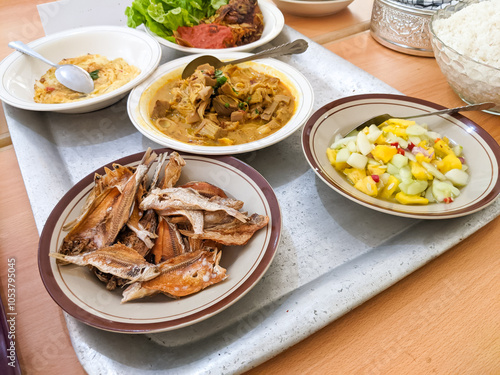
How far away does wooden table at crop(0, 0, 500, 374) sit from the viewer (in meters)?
0.95

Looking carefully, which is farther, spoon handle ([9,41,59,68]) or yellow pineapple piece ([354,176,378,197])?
spoon handle ([9,41,59,68])

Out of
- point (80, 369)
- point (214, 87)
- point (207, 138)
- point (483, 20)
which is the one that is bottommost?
point (80, 369)

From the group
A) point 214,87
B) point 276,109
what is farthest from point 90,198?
point 276,109

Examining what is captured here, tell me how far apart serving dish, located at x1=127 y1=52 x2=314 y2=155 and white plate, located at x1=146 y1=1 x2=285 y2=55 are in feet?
0.26

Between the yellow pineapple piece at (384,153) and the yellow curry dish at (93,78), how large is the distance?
1.10 metres

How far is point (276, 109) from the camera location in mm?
1593

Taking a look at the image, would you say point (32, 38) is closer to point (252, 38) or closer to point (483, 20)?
point (252, 38)

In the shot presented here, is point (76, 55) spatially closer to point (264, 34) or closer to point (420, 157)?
point (264, 34)

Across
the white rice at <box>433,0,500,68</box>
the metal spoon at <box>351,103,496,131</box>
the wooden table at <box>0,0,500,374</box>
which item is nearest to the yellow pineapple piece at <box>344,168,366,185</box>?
the metal spoon at <box>351,103,496,131</box>

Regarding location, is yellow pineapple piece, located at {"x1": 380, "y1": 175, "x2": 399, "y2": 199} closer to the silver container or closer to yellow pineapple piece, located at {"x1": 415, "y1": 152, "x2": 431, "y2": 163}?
yellow pineapple piece, located at {"x1": 415, "y1": 152, "x2": 431, "y2": 163}

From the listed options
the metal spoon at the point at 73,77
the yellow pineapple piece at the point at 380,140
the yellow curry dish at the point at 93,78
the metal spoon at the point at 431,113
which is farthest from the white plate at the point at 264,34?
the yellow pineapple piece at the point at 380,140

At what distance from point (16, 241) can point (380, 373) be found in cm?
112

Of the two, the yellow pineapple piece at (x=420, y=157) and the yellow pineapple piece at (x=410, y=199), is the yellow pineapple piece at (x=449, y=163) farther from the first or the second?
the yellow pineapple piece at (x=410, y=199)

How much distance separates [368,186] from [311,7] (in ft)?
5.22
